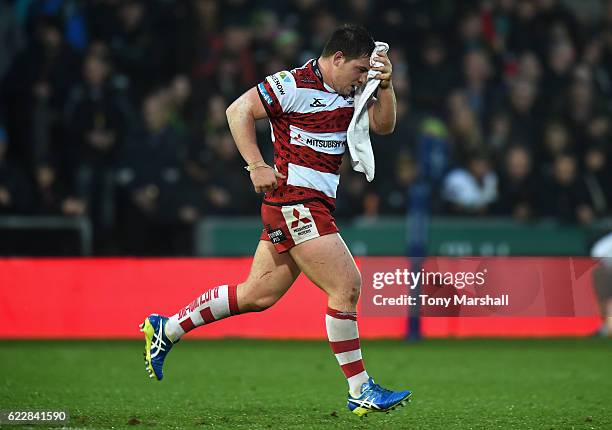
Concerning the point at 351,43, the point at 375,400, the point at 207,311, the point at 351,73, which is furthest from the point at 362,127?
the point at 375,400

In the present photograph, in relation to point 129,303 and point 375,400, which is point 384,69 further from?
point 129,303

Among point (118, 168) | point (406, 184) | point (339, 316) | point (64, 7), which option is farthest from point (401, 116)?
point (339, 316)

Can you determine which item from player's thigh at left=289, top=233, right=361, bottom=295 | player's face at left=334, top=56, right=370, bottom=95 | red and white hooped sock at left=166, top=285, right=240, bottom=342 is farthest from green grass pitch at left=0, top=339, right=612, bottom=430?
player's face at left=334, top=56, right=370, bottom=95

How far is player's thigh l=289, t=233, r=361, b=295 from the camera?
6793 millimetres

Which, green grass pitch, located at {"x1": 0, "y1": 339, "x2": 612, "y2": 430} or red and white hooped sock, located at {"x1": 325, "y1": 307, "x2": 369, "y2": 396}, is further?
green grass pitch, located at {"x1": 0, "y1": 339, "x2": 612, "y2": 430}

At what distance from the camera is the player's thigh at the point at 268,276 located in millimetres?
7023

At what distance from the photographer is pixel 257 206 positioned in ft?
45.6

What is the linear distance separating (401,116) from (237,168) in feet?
7.05

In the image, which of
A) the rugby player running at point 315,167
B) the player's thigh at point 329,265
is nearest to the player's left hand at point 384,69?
the rugby player running at point 315,167

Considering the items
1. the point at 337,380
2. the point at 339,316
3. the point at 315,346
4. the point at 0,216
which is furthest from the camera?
the point at 0,216

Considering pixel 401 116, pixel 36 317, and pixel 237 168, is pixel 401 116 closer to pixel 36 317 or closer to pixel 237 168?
pixel 237 168

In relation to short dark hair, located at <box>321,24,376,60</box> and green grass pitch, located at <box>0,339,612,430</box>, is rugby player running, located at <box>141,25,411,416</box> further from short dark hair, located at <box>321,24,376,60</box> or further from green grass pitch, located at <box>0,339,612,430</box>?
green grass pitch, located at <box>0,339,612,430</box>

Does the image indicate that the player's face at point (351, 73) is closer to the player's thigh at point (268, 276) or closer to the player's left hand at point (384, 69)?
the player's left hand at point (384, 69)

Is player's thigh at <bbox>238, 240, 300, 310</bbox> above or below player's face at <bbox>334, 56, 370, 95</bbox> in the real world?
below
